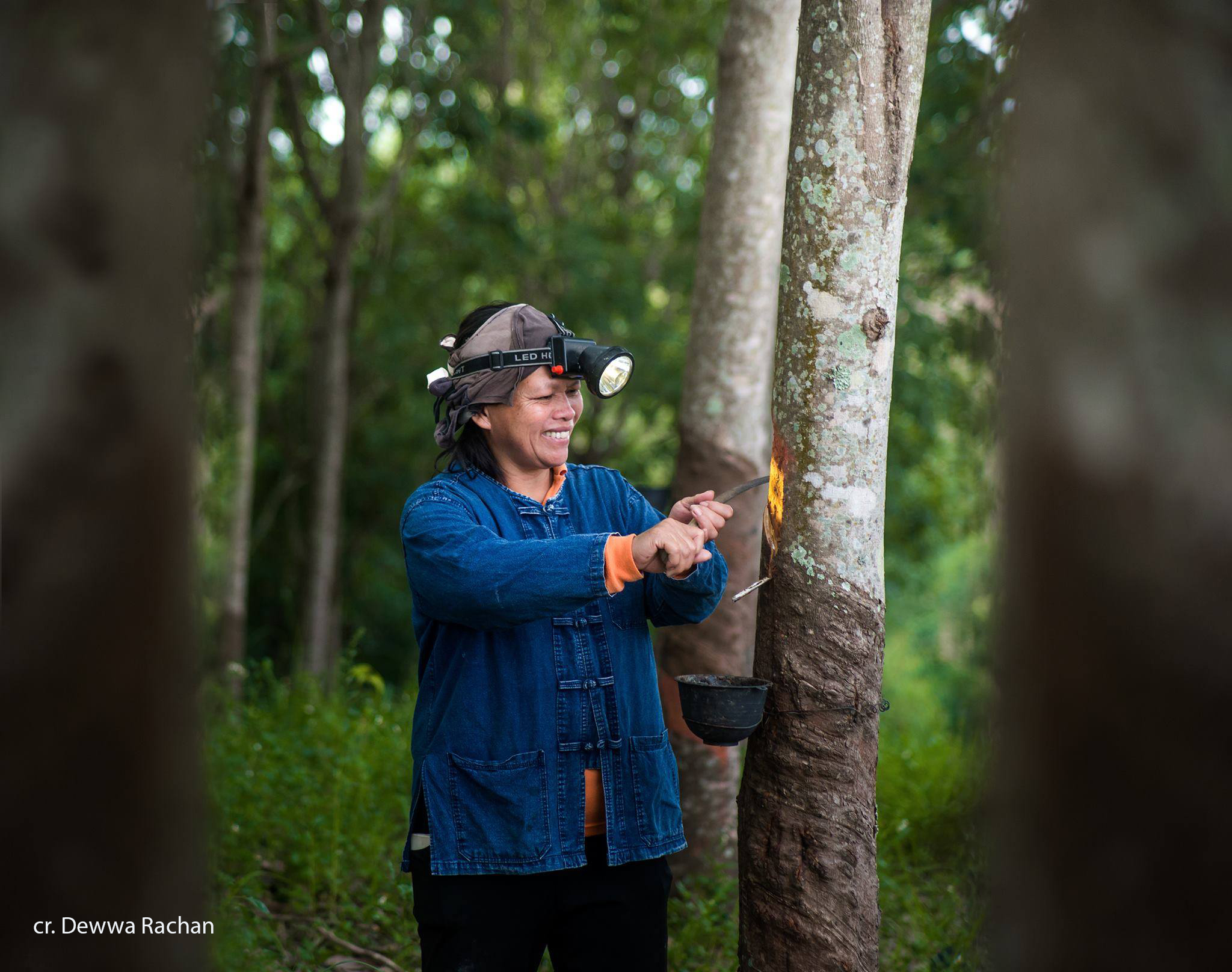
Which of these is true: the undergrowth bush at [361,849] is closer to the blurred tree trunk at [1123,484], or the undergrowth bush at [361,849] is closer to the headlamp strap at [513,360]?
the headlamp strap at [513,360]

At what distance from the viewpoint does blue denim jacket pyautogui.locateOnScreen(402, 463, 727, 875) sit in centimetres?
210

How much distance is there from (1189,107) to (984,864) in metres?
0.68

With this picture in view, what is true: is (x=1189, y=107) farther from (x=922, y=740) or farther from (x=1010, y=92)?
(x=922, y=740)

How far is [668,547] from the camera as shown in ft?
6.80

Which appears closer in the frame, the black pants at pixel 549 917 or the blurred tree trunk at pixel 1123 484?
the blurred tree trunk at pixel 1123 484

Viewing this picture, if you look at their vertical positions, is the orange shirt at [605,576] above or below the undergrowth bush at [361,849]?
above

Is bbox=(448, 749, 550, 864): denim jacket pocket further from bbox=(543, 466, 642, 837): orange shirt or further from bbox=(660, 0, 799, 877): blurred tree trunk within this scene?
bbox=(660, 0, 799, 877): blurred tree trunk

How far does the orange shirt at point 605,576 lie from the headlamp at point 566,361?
0.27 m

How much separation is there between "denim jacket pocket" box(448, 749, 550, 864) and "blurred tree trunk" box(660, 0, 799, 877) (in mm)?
1832

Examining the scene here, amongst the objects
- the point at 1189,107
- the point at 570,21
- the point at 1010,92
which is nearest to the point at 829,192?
the point at 1010,92

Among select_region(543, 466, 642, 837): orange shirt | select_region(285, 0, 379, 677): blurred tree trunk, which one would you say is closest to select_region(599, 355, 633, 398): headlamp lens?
select_region(543, 466, 642, 837): orange shirt

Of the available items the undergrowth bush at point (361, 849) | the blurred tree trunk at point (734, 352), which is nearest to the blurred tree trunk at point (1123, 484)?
the undergrowth bush at point (361, 849)

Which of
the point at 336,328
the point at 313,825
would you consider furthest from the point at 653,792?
the point at 336,328

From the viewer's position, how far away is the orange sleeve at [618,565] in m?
2.07
